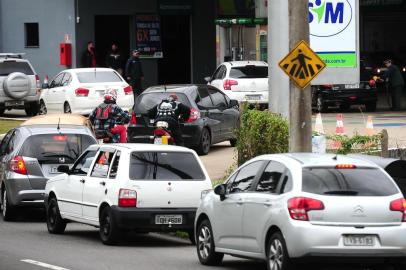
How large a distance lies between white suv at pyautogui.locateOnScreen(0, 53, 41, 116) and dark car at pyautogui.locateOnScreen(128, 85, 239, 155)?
11.4 metres

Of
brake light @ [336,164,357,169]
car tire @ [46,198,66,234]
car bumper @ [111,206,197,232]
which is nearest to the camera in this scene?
brake light @ [336,164,357,169]

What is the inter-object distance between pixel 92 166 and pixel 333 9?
8021mm

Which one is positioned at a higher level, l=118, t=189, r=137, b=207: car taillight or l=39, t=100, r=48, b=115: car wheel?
l=39, t=100, r=48, b=115: car wheel

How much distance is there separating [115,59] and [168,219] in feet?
98.7

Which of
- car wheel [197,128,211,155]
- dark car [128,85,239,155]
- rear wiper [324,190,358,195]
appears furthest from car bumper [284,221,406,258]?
car wheel [197,128,211,155]

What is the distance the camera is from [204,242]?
51.3 feet

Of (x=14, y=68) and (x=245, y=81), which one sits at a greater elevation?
(x=14, y=68)

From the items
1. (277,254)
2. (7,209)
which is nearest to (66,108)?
(7,209)

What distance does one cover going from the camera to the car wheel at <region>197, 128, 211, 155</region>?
28.5m

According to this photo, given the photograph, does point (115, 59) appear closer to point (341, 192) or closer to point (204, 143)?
point (204, 143)

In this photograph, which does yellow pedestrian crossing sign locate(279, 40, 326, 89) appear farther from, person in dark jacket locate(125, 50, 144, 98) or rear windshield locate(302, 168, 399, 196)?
person in dark jacket locate(125, 50, 144, 98)

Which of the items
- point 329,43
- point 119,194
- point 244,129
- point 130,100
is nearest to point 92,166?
point 119,194

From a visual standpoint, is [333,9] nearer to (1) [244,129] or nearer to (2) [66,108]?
(1) [244,129]

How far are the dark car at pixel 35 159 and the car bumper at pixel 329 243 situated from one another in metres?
8.48
